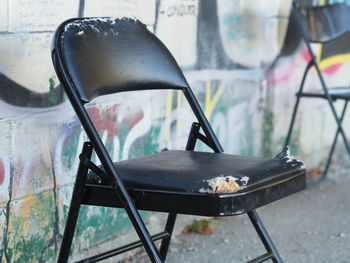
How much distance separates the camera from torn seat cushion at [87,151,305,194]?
212cm

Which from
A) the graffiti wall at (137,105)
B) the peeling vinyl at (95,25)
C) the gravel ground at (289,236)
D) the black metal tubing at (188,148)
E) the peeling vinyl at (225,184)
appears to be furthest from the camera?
the gravel ground at (289,236)

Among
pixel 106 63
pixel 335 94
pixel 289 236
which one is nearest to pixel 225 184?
pixel 106 63

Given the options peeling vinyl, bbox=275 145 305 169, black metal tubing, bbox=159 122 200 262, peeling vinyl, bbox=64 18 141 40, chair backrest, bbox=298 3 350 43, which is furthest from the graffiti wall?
peeling vinyl, bbox=275 145 305 169

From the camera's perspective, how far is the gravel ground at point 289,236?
3.56 m

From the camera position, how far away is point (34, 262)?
304cm

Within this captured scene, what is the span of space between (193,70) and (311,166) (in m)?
1.74

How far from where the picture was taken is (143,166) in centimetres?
235

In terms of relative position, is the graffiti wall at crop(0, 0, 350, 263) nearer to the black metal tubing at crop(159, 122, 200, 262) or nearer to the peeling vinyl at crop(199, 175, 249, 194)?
the black metal tubing at crop(159, 122, 200, 262)

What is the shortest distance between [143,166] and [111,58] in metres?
0.40

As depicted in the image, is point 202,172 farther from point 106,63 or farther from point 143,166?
point 106,63

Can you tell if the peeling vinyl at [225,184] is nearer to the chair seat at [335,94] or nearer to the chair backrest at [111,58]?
the chair backrest at [111,58]

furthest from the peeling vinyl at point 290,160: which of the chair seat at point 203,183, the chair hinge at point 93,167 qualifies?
the chair hinge at point 93,167

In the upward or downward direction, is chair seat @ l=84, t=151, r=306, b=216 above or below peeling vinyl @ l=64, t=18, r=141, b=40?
below

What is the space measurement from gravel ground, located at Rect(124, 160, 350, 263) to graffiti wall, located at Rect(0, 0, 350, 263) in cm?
30
